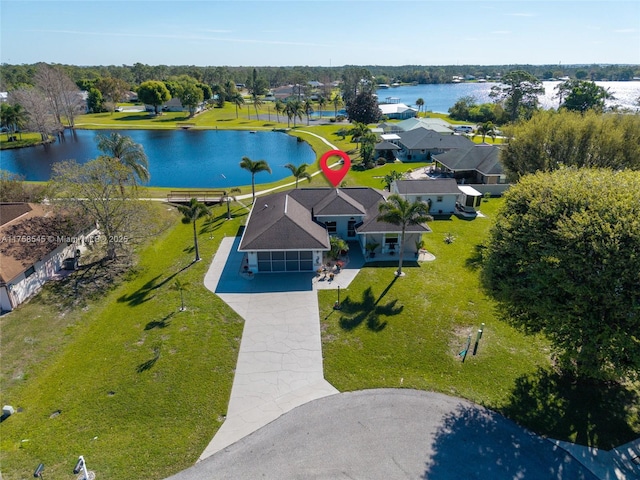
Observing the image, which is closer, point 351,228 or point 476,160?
point 351,228

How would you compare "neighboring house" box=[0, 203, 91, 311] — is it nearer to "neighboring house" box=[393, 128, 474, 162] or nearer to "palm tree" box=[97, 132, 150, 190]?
"palm tree" box=[97, 132, 150, 190]

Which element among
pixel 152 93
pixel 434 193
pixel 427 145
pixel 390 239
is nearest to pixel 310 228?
pixel 390 239

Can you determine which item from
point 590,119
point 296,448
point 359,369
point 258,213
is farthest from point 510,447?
point 590,119

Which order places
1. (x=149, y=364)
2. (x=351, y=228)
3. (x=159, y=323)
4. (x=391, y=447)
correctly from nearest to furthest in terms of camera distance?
(x=391, y=447)
(x=149, y=364)
(x=159, y=323)
(x=351, y=228)

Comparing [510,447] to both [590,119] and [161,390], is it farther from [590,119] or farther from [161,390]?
[590,119]

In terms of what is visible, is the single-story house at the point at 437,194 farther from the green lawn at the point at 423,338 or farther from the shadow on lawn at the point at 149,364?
the shadow on lawn at the point at 149,364

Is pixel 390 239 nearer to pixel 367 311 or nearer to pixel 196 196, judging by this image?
pixel 367 311

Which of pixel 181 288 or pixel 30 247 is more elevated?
pixel 30 247
